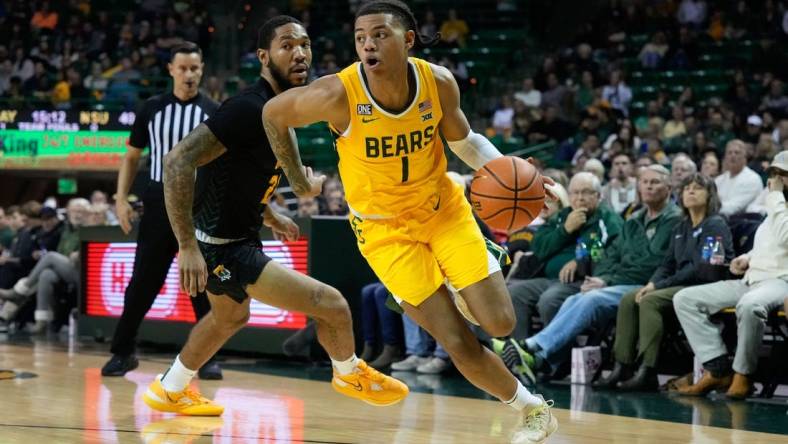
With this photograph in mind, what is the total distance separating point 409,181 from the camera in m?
4.62

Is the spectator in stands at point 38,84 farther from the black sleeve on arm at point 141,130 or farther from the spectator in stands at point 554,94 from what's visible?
the black sleeve on arm at point 141,130

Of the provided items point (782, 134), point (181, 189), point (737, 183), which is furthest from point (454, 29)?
point (181, 189)

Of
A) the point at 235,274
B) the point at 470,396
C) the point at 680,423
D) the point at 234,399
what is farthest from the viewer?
the point at 470,396

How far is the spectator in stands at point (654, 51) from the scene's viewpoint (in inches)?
656

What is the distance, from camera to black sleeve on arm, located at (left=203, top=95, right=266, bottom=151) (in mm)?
5277

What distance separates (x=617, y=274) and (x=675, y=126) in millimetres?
6715

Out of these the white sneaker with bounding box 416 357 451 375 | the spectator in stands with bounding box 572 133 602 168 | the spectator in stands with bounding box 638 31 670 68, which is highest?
the spectator in stands with bounding box 638 31 670 68

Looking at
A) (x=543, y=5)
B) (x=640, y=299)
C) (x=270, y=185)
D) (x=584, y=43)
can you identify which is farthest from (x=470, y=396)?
(x=543, y=5)

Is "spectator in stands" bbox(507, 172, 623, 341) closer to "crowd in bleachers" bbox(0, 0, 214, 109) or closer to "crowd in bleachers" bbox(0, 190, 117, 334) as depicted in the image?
"crowd in bleachers" bbox(0, 190, 117, 334)

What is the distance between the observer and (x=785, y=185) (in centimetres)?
698

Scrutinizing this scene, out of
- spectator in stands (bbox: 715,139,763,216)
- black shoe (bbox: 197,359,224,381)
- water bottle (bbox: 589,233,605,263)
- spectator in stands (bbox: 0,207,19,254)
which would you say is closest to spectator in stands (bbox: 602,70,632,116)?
spectator in stands (bbox: 715,139,763,216)

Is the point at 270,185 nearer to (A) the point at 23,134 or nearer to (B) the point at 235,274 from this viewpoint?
(B) the point at 235,274

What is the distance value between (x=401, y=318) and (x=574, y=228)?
149cm

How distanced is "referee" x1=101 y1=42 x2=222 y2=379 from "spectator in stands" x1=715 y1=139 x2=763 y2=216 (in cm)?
439
